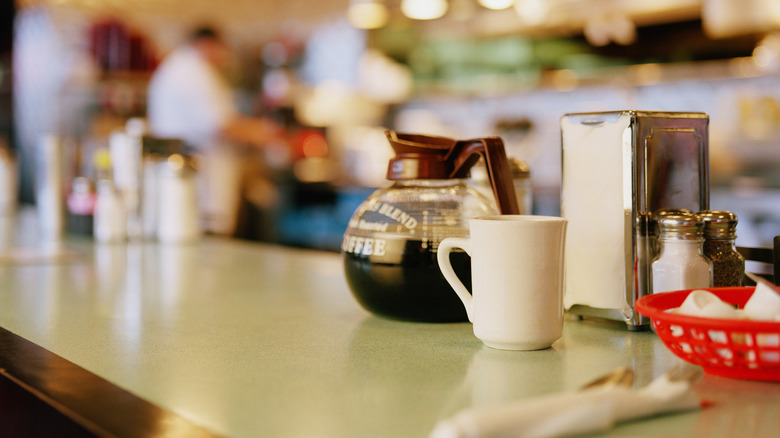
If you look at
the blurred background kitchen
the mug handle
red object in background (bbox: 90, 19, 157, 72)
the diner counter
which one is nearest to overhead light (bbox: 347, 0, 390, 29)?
the blurred background kitchen

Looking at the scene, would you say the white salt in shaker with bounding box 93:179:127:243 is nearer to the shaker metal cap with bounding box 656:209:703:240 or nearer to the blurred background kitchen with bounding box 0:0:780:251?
the shaker metal cap with bounding box 656:209:703:240

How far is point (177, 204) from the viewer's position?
6.69 feet

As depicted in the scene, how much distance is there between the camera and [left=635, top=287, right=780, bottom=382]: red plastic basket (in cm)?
60

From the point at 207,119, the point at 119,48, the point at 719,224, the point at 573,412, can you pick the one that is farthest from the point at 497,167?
the point at 119,48

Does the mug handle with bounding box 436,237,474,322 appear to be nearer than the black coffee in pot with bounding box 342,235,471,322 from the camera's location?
Yes

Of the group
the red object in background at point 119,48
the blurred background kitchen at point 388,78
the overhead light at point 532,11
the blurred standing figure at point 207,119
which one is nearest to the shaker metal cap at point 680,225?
the blurred background kitchen at point 388,78

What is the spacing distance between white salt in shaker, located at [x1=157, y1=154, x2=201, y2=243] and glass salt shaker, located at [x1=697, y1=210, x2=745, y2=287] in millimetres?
1465

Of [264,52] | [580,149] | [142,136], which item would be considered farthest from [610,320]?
[264,52]

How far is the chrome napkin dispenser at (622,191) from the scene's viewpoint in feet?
2.81

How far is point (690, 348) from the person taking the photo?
25.4 inches

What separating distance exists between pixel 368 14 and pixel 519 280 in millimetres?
5221

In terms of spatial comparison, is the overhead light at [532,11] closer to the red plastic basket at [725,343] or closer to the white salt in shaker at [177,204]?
the white salt in shaker at [177,204]

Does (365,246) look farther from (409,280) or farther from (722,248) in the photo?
(722,248)

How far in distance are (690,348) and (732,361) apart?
3 centimetres
